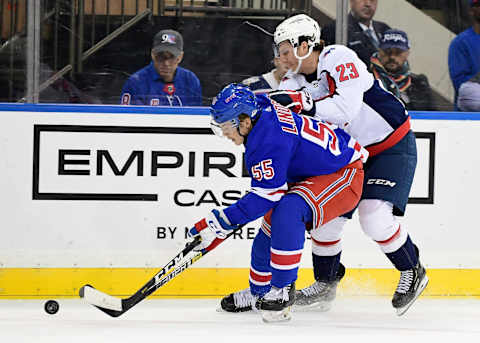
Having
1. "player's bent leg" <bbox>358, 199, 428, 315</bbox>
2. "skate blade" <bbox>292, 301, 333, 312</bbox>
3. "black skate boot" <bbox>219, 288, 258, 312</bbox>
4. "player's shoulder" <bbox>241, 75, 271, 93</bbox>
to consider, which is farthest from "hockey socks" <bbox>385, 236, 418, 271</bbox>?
"player's shoulder" <bbox>241, 75, 271, 93</bbox>

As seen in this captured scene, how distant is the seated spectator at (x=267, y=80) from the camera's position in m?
3.87

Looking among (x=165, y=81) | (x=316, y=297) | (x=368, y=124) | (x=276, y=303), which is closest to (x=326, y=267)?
(x=316, y=297)

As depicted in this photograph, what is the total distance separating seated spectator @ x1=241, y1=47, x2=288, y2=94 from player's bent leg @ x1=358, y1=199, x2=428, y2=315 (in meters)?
0.74

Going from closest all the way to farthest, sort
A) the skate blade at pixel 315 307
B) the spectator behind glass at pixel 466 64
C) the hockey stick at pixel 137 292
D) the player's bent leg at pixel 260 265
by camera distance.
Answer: the hockey stick at pixel 137 292
the player's bent leg at pixel 260 265
the skate blade at pixel 315 307
the spectator behind glass at pixel 466 64

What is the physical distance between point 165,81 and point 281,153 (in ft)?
3.30

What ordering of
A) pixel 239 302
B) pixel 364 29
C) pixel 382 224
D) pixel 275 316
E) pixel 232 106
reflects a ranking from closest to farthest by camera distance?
pixel 232 106, pixel 275 316, pixel 382 224, pixel 239 302, pixel 364 29

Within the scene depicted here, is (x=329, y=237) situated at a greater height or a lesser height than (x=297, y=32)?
lesser

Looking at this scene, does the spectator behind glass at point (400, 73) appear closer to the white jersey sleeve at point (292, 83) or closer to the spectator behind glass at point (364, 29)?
the spectator behind glass at point (364, 29)

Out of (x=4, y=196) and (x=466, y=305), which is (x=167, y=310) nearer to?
(x=4, y=196)

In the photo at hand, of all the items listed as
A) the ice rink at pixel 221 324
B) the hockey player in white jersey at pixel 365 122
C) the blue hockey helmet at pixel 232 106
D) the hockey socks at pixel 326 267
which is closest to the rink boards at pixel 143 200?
the ice rink at pixel 221 324

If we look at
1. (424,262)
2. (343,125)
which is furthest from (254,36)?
(424,262)

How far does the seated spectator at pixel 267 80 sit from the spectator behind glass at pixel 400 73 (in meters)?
0.41

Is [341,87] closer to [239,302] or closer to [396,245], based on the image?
[396,245]

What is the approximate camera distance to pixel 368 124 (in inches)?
133
